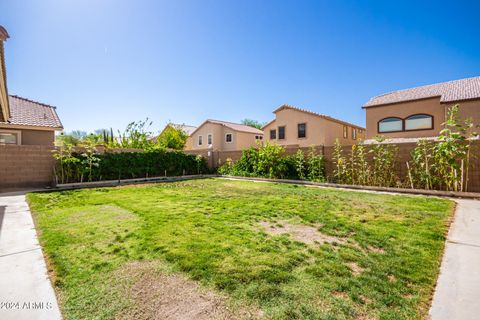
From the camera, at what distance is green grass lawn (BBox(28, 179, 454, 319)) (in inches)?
74.1

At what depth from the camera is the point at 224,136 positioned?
27609 millimetres

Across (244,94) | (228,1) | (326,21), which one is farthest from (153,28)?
(244,94)

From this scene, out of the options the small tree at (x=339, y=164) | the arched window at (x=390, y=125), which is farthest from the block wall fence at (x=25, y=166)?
the arched window at (x=390, y=125)

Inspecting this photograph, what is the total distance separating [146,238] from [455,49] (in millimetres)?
17100

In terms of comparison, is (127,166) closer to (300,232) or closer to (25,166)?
(25,166)

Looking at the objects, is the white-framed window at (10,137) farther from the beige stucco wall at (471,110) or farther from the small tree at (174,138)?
the beige stucco wall at (471,110)

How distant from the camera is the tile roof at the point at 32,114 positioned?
11.8 metres

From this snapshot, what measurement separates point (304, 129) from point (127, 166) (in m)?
15.4

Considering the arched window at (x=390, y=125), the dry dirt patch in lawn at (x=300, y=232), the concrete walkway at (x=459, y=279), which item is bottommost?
the concrete walkway at (x=459, y=279)

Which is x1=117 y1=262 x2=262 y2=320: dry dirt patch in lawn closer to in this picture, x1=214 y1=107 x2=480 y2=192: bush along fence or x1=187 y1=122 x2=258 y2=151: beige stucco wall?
x1=214 y1=107 x2=480 y2=192: bush along fence

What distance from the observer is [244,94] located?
24875 millimetres

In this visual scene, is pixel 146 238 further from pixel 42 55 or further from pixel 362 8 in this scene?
pixel 362 8

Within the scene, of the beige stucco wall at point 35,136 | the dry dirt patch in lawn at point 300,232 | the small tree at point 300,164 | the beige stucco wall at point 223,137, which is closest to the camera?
the dry dirt patch in lawn at point 300,232

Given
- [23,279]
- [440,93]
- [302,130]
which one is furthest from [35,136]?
[440,93]
